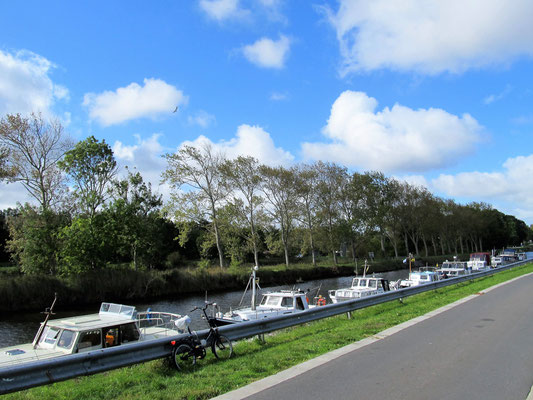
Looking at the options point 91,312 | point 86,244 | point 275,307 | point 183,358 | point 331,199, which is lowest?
point 91,312

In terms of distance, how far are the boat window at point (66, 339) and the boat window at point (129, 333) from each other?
1551 millimetres

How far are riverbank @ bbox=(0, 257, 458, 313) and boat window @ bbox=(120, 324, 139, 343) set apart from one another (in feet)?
75.4

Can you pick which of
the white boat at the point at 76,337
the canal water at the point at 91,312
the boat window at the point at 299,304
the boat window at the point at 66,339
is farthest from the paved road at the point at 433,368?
the canal water at the point at 91,312

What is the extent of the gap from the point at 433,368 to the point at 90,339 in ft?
35.0

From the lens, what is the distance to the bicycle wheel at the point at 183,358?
7794mm

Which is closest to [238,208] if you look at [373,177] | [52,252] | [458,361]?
[52,252]

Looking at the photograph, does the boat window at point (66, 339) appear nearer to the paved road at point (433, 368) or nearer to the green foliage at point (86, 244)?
the paved road at point (433, 368)

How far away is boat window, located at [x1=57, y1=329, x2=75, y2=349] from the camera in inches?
518

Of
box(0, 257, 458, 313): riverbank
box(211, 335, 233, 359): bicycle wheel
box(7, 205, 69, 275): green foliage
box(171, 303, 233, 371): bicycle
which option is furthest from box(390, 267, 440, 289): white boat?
box(7, 205, 69, 275): green foliage

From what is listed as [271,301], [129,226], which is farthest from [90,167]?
[271,301]

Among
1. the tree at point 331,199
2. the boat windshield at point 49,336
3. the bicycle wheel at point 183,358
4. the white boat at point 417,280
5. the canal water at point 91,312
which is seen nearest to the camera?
the bicycle wheel at point 183,358

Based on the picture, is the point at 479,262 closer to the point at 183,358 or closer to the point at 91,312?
the point at 91,312

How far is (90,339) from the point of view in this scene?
44.1ft

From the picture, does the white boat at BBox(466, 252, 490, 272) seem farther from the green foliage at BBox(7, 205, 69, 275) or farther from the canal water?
the green foliage at BBox(7, 205, 69, 275)
